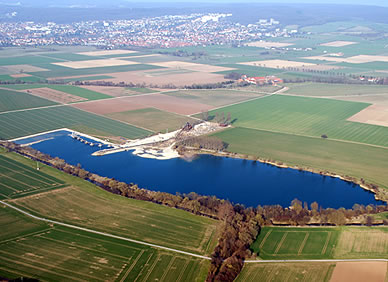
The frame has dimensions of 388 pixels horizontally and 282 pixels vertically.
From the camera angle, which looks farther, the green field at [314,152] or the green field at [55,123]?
the green field at [55,123]

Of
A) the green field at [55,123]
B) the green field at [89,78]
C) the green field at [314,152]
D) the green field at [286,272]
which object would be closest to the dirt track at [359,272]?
the green field at [286,272]

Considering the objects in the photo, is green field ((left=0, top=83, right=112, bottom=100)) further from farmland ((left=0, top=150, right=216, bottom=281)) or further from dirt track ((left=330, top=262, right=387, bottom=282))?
dirt track ((left=330, top=262, right=387, bottom=282))

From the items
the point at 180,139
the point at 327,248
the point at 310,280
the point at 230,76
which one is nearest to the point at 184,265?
the point at 310,280

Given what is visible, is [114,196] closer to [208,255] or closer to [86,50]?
[208,255]

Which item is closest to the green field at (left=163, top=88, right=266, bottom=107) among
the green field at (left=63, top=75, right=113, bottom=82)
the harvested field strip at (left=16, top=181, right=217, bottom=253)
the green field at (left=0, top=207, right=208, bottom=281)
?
the green field at (left=63, top=75, right=113, bottom=82)

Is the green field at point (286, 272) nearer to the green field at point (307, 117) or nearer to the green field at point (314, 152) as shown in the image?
the green field at point (314, 152)

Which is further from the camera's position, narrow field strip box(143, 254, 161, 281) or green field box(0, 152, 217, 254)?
green field box(0, 152, 217, 254)

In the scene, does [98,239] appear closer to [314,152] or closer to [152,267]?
[152,267]
